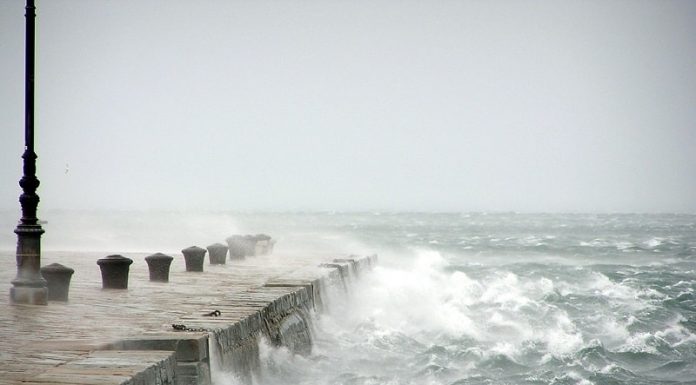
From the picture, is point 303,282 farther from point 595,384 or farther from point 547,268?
point 547,268

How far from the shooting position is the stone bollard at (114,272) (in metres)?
11.9

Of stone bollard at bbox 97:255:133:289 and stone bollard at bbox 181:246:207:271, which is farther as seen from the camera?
stone bollard at bbox 181:246:207:271

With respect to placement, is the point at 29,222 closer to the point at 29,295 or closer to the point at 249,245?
the point at 29,295

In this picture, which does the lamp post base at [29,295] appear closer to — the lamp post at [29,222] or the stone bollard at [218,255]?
the lamp post at [29,222]

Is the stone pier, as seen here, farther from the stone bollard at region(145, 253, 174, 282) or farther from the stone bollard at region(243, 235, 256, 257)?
the stone bollard at region(243, 235, 256, 257)

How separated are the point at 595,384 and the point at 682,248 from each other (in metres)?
36.0

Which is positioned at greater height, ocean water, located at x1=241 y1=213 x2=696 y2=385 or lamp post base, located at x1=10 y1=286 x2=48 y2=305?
lamp post base, located at x1=10 y1=286 x2=48 y2=305

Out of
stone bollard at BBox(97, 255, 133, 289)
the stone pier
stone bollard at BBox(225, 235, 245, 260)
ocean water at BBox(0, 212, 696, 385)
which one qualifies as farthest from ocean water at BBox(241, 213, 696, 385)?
stone bollard at BBox(225, 235, 245, 260)

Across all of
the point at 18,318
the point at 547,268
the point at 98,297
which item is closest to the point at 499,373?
the point at 98,297

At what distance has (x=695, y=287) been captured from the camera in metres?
23.5

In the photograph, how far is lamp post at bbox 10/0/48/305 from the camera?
994cm

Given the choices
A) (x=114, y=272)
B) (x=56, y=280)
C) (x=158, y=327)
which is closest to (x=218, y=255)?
(x=114, y=272)

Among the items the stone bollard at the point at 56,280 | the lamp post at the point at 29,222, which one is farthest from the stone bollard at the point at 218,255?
the lamp post at the point at 29,222

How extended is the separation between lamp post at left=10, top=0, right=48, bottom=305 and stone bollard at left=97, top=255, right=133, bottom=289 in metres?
1.71
